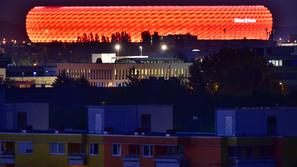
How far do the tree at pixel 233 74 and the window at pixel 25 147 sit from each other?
1605 centimetres

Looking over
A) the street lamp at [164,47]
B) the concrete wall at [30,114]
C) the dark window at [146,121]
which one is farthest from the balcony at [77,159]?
the street lamp at [164,47]

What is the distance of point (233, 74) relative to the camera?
52.9 m

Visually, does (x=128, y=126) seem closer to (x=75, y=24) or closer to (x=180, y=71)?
(x=180, y=71)

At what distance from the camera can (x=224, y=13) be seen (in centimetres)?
14262

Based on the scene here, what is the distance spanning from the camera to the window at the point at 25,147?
31.5 metres

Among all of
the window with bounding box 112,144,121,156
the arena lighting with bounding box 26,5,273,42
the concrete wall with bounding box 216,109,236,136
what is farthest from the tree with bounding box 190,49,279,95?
the arena lighting with bounding box 26,5,273,42

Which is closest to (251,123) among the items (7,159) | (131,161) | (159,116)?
(131,161)

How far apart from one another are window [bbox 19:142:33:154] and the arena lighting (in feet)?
338

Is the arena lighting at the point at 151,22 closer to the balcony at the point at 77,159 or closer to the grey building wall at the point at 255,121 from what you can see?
the grey building wall at the point at 255,121

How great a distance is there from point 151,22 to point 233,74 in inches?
3484

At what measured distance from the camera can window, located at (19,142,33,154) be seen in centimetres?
3155

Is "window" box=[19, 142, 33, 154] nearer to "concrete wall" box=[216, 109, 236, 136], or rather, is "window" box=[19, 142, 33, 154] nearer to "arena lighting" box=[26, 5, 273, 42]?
"concrete wall" box=[216, 109, 236, 136]

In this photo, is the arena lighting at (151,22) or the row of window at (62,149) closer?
the row of window at (62,149)

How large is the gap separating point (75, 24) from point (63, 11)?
16.0 feet
